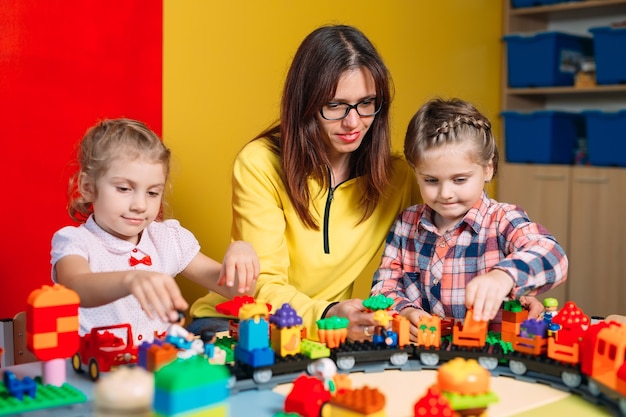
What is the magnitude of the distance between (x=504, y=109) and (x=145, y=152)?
7.93ft

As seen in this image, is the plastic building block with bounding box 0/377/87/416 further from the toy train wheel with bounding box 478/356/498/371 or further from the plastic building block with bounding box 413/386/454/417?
the toy train wheel with bounding box 478/356/498/371

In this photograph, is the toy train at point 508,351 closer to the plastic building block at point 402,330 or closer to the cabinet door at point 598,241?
the plastic building block at point 402,330

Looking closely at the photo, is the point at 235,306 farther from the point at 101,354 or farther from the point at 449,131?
the point at 449,131

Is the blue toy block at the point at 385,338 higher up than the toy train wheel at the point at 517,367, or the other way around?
the blue toy block at the point at 385,338

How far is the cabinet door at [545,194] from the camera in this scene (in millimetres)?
3214

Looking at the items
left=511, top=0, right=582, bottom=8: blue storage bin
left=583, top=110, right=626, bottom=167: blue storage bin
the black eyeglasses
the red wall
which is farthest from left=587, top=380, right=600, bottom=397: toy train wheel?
left=511, top=0, right=582, bottom=8: blue storage bin

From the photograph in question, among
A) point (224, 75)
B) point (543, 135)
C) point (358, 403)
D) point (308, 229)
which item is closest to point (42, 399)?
point (358, 403)

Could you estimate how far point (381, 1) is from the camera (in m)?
2.90

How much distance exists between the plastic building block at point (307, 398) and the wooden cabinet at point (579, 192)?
2.38 m

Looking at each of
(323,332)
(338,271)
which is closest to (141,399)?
(323,332)

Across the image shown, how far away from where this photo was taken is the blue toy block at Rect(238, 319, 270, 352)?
1.07 meters

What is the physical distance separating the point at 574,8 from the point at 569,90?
13.5 inches

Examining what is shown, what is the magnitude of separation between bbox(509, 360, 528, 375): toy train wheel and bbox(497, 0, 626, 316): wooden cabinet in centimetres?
206

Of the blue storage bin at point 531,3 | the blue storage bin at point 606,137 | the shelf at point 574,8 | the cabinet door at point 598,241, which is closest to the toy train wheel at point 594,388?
the cabinet door at point 598,241
